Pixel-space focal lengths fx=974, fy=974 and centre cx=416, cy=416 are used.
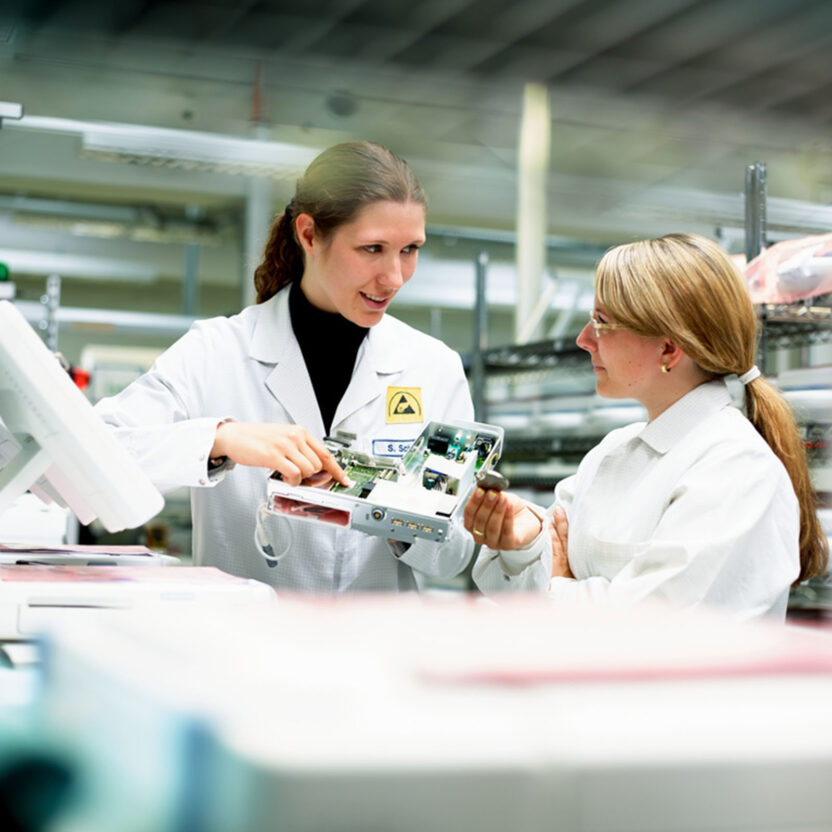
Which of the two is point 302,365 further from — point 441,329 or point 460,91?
point 441,329

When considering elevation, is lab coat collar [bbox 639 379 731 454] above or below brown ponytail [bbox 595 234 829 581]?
below

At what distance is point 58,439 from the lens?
43.4 inches

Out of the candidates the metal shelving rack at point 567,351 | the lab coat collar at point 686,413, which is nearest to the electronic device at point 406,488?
the lab coat collar at point 686,413

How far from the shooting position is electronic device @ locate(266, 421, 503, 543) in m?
1.41

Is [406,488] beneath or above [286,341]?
beneath

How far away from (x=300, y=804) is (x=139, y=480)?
3.04 ft

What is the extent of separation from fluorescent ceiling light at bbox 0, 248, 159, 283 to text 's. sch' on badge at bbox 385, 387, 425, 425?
931cm

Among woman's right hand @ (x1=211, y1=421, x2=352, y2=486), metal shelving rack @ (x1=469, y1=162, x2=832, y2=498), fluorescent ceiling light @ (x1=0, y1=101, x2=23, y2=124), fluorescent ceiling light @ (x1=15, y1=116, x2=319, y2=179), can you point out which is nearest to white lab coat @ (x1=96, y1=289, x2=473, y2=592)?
woman's right hand @ (x1=211, y1=421, x2=352, y2=486)

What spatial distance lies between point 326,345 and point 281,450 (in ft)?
1.78

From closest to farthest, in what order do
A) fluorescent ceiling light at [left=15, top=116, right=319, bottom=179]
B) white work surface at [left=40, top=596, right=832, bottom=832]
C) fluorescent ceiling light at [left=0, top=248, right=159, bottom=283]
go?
white work surface at [left=40, top=596, right=832, bottom=832], fluorescent ceiling light at [left=15, top=116, right=319, bottom=179], fluorescent ceiling light at [left=0, top=248, right=159, bottom=283]

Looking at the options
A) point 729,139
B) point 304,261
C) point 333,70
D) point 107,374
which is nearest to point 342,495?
point 304,261

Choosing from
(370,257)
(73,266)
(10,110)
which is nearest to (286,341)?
(370,257)

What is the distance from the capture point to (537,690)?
0.32 m

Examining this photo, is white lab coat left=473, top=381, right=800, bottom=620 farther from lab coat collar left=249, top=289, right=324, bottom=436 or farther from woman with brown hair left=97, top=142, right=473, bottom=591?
lab coat collar left=249, top=289, right=324, bottom=436
